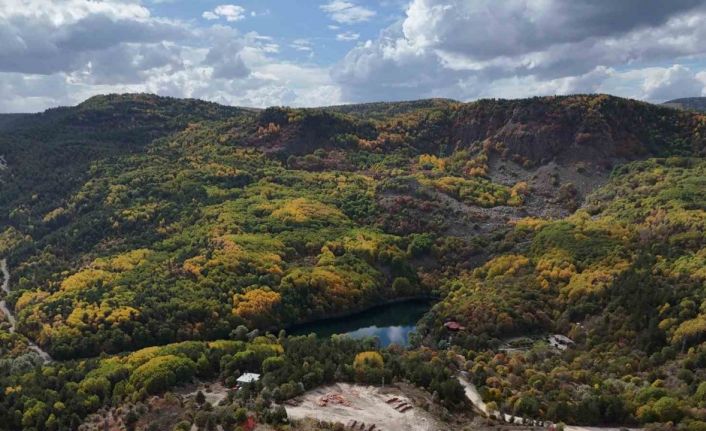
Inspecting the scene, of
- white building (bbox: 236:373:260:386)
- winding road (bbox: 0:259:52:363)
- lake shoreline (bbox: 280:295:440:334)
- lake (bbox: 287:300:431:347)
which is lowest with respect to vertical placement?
lake (bbox: 287:300:431:347)

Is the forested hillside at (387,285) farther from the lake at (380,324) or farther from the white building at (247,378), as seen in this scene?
the white building at (247,378)

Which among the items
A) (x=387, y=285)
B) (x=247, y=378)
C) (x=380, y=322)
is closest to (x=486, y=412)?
(x=247, y=378)

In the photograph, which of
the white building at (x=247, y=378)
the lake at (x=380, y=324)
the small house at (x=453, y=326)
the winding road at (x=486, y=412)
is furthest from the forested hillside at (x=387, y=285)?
the white building at (x=247, y=378)

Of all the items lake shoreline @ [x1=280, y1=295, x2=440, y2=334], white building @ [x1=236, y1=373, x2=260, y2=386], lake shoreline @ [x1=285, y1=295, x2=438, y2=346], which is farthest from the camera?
lake shoreline @ [x1=280, y1=295, x2=440, y2=334]

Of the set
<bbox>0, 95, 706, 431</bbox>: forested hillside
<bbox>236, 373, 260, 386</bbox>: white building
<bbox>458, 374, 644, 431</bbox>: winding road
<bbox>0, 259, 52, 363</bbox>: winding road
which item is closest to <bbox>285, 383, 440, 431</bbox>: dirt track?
<bbox>0, 95, 706, 431</bbox>: forested hillside

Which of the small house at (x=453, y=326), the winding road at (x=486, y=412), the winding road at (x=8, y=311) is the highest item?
the winding road at (x=8, y=311)

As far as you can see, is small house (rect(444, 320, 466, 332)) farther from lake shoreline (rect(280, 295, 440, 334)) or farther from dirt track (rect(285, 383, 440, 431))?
dirt track (rect(285, 383, 440, 431))
